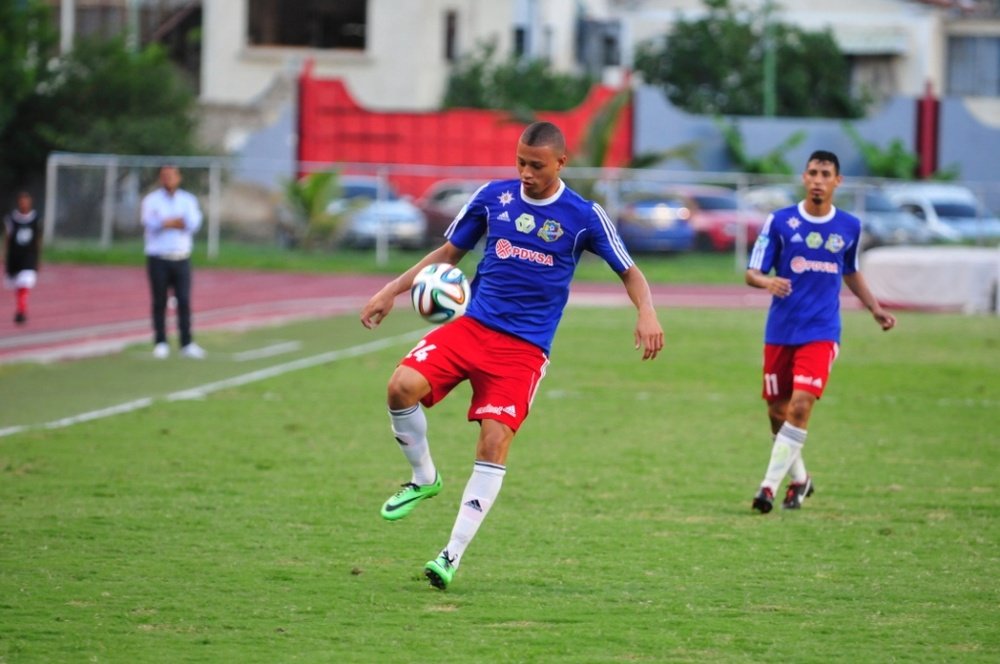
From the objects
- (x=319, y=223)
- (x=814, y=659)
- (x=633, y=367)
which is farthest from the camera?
(x=319, y=223)

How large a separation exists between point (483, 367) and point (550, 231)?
28.7 inches

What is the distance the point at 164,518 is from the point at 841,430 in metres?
6.83

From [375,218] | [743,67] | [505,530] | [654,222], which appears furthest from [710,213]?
[505,530]

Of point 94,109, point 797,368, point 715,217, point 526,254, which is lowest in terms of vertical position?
point 797,368

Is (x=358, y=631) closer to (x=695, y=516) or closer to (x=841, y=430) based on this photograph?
(x=695, y=516)

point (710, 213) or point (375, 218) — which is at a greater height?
point (710, 213)

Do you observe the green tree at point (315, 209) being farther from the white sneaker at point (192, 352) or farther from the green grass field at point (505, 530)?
the green grass field at point (505, 530)

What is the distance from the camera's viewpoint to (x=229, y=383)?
17.0 m

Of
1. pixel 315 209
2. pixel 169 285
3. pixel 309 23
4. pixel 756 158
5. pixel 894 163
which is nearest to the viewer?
pixel 169 285

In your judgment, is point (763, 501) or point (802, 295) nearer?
point (763, 501)

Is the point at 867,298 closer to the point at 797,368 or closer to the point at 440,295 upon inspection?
the point at 797,368

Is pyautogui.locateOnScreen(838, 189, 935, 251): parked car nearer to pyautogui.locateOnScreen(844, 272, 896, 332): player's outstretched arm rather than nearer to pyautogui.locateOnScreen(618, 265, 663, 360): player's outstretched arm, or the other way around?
pyautogui.locateOnScreen(844, 272, 896, 332): player's outstretched arm

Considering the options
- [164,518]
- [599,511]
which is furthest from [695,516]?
[164,518]

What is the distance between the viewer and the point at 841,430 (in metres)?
14.3
